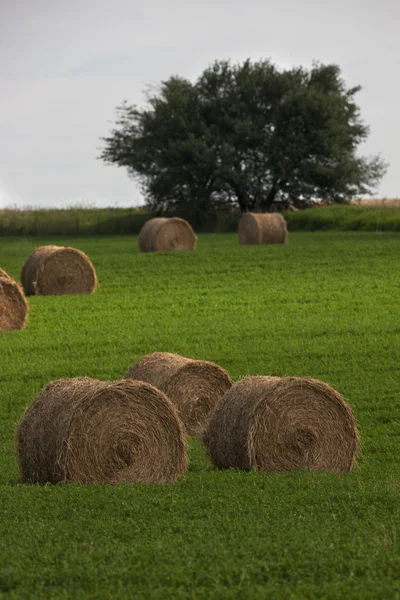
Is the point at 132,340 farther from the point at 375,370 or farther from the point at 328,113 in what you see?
the point at 328,113

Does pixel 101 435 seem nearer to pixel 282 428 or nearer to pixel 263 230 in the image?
pixel 282 428

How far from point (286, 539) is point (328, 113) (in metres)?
49.9

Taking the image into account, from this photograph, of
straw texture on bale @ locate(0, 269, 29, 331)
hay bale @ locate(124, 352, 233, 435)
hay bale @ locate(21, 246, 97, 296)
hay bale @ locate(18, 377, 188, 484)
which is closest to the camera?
hay bale @ locate(18, 377, 188, 484)

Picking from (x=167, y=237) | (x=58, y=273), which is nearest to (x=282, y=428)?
(x=58, y=273)

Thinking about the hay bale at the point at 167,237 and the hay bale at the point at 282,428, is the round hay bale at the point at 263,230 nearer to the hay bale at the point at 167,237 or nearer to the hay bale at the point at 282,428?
the hay bale at the point at 167,237

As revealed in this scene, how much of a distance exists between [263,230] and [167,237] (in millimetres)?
3665

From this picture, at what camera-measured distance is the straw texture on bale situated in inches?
858

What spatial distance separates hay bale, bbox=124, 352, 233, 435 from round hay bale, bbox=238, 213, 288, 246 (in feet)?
78.6

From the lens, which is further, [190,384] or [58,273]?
[58,273]

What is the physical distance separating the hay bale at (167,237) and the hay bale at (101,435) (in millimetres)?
25195

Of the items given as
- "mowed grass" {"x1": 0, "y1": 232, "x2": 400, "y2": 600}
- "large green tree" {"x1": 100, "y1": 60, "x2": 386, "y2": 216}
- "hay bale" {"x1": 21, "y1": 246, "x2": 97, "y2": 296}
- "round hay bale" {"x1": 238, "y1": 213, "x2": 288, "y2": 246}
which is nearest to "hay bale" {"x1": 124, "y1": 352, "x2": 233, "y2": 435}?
"mowed grass" {"x1": 0, "y1": 232, "x2": 400, "y2": 600}

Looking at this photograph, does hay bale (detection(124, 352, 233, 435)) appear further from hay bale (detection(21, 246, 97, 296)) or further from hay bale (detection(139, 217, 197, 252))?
hay bale (detection(139, 217, 197, 252))

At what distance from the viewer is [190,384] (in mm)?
13875

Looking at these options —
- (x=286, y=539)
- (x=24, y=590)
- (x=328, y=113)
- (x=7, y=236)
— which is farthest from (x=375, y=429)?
(x=328, y=113)
